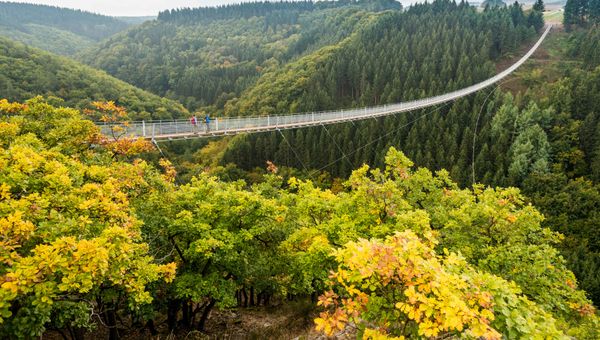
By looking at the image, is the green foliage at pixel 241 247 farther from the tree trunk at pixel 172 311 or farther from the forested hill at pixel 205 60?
the forested hill at pixel 205 60

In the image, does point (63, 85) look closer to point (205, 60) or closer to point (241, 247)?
point (205, 60)

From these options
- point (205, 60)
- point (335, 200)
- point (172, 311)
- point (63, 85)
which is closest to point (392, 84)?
point (335, 200)

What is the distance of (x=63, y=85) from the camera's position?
90812 millimetres

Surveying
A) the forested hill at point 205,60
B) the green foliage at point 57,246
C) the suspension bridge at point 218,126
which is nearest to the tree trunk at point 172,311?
the green foliage at point 57,246

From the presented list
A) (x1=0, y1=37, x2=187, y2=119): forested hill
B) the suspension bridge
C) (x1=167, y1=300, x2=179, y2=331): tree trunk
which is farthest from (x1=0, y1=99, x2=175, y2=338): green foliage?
(x1=0, y1=37, x2=187, y2=119): forested hill

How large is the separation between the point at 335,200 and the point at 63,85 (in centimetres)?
9906

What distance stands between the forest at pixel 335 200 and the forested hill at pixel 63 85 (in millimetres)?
617

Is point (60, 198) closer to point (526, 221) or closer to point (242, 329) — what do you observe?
point (242, 329)

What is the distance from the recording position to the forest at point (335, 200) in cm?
646

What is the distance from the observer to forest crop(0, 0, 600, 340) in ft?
21.2

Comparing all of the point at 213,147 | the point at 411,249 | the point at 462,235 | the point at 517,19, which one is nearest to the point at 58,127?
the point at 411,249

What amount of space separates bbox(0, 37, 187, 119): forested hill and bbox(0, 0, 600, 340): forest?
617mm

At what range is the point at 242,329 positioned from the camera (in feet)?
55.4

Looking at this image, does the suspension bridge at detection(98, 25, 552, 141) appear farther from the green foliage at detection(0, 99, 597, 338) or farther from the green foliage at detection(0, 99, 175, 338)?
the green foliage at detection(0, 99, 175, 338)
